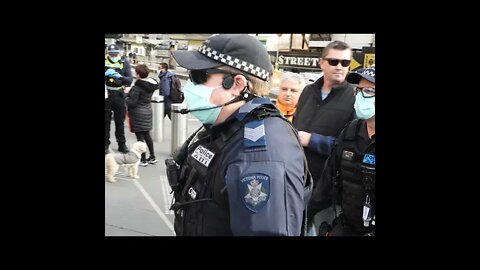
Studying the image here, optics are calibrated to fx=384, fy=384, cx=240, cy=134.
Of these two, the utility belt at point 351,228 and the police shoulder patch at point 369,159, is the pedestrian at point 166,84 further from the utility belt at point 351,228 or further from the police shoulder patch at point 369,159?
the police shoulder patch at point 369,159

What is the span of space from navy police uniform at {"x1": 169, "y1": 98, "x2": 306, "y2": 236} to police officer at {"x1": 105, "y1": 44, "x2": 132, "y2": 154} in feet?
13.8

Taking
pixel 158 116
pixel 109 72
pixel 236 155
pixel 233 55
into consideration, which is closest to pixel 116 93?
pixel 109 72

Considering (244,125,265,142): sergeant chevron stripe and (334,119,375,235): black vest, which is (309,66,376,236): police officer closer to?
(334,119,375,235): black vest

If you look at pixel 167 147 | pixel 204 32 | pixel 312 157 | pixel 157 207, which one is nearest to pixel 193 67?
pixel 204 32

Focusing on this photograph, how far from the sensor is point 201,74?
1617mm

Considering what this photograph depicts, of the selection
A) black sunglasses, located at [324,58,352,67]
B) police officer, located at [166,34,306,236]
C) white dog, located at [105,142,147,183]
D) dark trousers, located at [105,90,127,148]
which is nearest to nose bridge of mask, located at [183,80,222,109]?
police officer, located at [166,34,306,236]

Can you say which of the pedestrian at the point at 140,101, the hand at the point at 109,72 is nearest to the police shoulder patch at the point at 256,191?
the pedestrian at the point at 140,101

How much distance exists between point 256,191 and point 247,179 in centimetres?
5

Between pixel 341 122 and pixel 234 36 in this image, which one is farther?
pixel 341 122

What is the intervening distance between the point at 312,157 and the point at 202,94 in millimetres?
1253

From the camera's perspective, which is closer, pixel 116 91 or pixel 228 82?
pixel 228 82

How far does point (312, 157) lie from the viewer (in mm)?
2656

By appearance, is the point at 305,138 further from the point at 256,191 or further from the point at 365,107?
the point at 256,191

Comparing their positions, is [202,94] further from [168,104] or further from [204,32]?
[168,104]
